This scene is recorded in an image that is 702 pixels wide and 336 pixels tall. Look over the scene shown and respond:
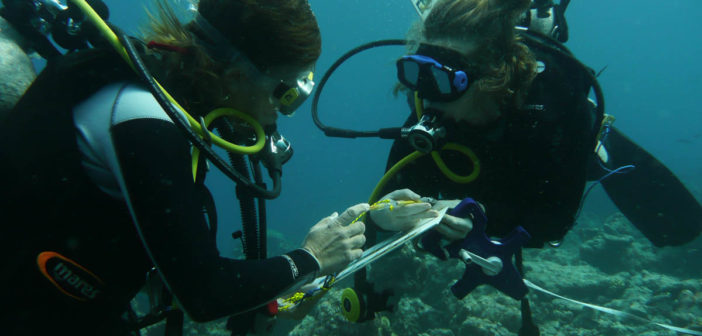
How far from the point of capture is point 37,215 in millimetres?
1174

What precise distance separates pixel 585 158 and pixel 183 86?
2.45 metres

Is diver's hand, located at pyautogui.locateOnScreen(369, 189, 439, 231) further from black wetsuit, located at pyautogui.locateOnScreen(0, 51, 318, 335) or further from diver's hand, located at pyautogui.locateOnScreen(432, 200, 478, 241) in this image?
black wetsuit, located at pyautogui.locateOnScreen(0, 51, 318, 335)

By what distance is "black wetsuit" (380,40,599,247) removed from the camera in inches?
88.0

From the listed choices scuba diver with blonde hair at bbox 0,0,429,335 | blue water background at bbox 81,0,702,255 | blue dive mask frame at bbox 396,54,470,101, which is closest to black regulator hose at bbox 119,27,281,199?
scuba diver with blonde hair at bbox 0,0,429,335

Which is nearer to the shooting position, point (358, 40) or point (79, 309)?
point (79, 309)

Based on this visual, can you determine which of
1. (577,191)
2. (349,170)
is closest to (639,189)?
(577,191)

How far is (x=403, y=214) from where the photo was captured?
1998 mm

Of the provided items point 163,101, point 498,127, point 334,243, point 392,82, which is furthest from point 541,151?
point 392,82

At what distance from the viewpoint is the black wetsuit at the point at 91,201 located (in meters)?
1.07

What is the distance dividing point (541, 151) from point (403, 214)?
42.7 inches

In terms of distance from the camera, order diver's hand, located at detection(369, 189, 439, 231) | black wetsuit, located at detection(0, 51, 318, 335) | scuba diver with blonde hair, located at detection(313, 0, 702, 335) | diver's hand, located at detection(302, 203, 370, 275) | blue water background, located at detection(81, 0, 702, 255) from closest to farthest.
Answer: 1. black wetsuit, located at detection(0, 51, 318, 335)
2. diver's hand, located at detection(302, 203, 370, 275)
3. diver's hand, located at detection(369, 189, 439, 231)
4. scuba diver with blonde hair, located at detection(313, 0, 702, 335)
5. blue water background, located at detection(81, 0, 702, 255)

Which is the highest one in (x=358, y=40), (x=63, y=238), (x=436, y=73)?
(x=436, y=73)

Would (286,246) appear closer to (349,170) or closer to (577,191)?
(577,191)

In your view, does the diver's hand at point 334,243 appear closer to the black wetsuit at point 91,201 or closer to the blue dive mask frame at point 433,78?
the black wetsuit at point 91,201
